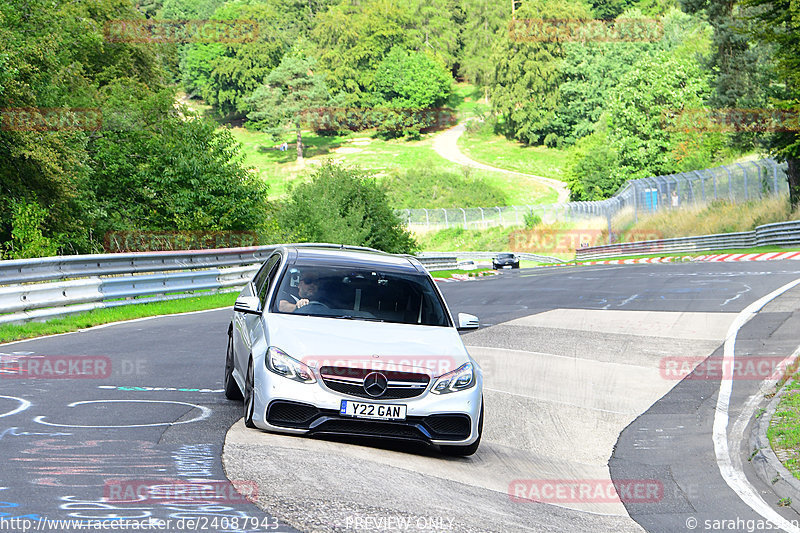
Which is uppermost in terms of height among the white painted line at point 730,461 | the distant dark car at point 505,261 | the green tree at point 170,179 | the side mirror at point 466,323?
the side mirror at point 466,323

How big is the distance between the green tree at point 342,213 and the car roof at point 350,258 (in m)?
30.9

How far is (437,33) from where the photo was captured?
605 feet

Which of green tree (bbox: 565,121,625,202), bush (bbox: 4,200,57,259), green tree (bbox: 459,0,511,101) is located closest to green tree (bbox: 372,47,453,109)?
green tree (bbox: 459,0,511,101)

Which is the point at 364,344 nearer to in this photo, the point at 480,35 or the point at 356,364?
the point at 356,364

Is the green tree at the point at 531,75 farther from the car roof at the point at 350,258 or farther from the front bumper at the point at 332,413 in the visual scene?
the front bumper at the point at 332,413

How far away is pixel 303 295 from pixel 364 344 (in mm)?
1205

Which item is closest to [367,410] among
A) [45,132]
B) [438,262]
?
[45,132]

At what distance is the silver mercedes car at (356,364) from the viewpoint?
305 inches

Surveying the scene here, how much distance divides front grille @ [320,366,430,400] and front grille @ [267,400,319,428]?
0.25 meters

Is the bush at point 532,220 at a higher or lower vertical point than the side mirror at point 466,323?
lower

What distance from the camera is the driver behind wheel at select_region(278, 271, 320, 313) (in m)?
8.90

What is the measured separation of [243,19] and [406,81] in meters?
32.9

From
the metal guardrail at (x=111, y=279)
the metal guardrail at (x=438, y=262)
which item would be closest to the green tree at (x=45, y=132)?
the metal guardrail at (x=111, y=279)

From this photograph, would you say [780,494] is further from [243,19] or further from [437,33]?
[437,33]
